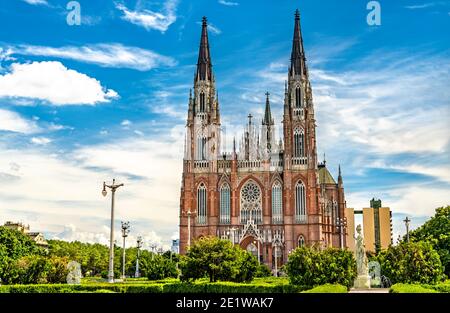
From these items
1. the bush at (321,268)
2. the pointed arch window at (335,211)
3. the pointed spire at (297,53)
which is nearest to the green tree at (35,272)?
the bush at (321,268)

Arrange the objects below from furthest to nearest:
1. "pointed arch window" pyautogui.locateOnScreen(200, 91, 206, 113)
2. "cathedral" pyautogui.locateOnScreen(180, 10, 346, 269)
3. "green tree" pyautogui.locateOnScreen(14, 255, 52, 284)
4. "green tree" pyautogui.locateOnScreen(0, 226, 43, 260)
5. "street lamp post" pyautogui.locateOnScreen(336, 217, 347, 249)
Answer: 1. "street lamp post" pyautogui.locateOnScreen(336, 217, 347, 249)
2. "pointed arch window" pyautogui.locateOnScreen(200, 91, 206, 113)
3. "cathedral" pyautogui.locateOnScreen(180, 10, 346, 269)
4. "green tree" pyautogui.locateOnScreen(0, 226, 43, 260)
5. "green tree" pyautogui.locateOnScreen(14, 255, 52, 284)

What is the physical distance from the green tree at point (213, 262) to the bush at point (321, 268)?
5422 millimetres

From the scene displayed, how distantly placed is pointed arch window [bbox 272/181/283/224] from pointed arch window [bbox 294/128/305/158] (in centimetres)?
544

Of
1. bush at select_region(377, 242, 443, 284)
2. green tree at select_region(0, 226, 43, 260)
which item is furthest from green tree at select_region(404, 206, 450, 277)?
green tree at select_region(0, 226, 43, 260)

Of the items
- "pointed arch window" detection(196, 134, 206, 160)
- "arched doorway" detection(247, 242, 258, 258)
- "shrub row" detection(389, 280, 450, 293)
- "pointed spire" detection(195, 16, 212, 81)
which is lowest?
"shrub row" detection(389, 280, 450, 293)

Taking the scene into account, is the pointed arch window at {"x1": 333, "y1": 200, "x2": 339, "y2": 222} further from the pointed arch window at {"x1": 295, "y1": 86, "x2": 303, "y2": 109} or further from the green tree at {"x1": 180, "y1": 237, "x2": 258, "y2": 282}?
the green tree at {"x1": 180, "y1": 237, "x2": 258, "y2": 282}

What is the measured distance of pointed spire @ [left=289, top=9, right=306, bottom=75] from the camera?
9425 cm

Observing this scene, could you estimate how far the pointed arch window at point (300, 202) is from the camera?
87812 mm

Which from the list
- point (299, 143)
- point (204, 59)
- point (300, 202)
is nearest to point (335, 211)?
point (300, 202)

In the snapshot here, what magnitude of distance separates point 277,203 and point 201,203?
11498 millimetres

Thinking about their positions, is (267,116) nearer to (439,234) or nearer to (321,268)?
(439,234)

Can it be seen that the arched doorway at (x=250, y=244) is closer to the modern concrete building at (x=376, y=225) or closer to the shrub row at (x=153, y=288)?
the shrub row at (x=153, y=288)
